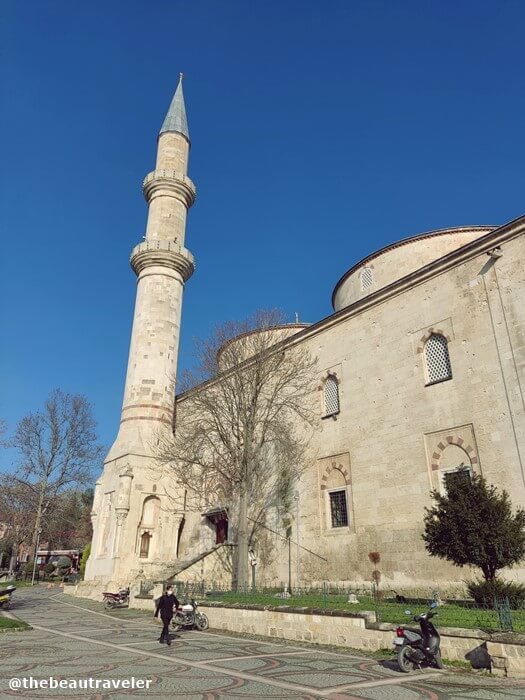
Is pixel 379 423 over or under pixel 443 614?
over

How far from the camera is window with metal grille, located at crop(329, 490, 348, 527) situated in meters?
16.3

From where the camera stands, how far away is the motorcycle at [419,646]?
6973 mm

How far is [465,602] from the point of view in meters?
11.6

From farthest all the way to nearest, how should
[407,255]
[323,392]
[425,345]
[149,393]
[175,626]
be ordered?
[149,393] < [407,255] < [323,392] < [425,345] < [175,626]

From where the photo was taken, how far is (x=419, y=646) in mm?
7020

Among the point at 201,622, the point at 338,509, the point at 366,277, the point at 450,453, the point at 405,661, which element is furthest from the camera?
the point at 366,277

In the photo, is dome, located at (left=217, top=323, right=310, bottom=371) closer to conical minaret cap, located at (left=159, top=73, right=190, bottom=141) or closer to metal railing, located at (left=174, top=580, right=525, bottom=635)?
metal railing, located at (left=174, top=580, right=525, bottom=635)

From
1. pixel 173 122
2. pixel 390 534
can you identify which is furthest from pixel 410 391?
pixel 173 122

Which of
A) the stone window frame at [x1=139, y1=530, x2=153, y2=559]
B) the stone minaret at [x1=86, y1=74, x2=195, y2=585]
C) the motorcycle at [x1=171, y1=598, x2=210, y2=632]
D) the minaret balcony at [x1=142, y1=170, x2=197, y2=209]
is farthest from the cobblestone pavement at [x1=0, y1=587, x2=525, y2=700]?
the minaret balcony at [x1=142, y1=170, x2=197, y2=209]

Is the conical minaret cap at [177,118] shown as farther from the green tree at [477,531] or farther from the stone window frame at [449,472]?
the green tree at [477,531]

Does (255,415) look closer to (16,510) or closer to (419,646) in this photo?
(419,646)

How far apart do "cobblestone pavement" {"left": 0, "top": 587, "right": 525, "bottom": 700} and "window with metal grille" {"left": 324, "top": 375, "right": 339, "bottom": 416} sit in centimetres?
886

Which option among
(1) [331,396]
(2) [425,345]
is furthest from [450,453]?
(1) [331,396]

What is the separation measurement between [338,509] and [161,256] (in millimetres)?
15844
